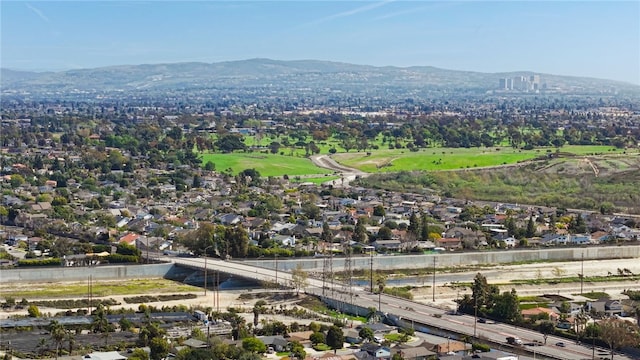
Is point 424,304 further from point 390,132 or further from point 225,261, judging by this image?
point 390,132

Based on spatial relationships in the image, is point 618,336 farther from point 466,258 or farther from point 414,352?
point 466,258

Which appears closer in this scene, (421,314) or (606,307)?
(421,314)

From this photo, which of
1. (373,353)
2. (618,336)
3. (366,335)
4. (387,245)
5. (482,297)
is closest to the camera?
(373,353)

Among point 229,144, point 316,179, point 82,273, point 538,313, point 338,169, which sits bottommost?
point 338,169

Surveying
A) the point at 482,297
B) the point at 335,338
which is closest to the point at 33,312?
the point at 335,338

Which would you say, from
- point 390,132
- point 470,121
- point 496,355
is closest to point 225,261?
point 496,355

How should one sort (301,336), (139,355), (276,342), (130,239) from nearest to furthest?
1. (139,355)
2. (276,342)
3. (301,336)
4. (130,239)
